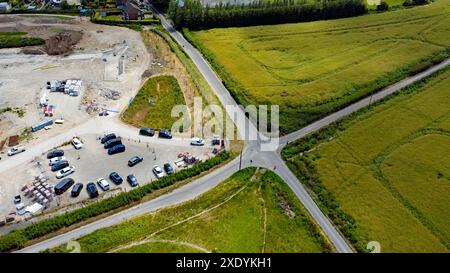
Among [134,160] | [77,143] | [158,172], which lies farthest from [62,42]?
[158,172]

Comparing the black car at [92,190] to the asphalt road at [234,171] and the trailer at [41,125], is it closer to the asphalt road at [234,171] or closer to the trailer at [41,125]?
the asphalt road at [234,171]

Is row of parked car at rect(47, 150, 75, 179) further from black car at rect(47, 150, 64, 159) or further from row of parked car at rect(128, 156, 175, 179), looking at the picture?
row of parked car at rect(128, 156, 175, 179)

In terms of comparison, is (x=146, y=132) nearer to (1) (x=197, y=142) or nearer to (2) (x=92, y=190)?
(1) (x=197, y=142)

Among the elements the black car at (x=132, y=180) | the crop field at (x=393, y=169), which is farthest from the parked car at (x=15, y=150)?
the crop field at (x=393, y=169)

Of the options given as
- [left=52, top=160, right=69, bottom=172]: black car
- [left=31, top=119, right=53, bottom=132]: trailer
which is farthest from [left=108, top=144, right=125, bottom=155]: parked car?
[left=31, top=119, right=53, bottom=132]: trailer
